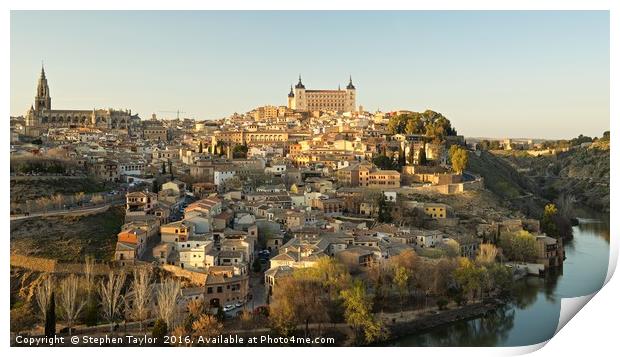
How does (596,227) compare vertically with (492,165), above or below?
below

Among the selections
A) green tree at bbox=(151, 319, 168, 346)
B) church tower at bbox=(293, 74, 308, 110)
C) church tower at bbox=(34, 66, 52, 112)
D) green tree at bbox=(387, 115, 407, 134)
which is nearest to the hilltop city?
green tree at bbox=(151, 319, 168, 346)

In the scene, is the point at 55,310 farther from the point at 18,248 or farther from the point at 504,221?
the point at 504,221

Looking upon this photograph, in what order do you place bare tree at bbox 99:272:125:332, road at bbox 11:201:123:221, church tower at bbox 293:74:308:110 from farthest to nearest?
church tower at bbox 293:74:308:110 → road at bbox 11:201:123:221 → bare tree at bbox 99:272:125:332

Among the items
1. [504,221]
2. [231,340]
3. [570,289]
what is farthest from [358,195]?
[231,340]

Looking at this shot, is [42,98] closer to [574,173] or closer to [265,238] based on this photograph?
[265,238]

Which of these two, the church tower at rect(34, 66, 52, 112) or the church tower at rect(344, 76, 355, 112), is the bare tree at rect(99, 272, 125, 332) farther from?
the church tower at rect(344, 76, 355, 112)

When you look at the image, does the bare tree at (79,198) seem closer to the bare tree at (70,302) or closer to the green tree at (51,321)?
the bare tree at (70,302)
